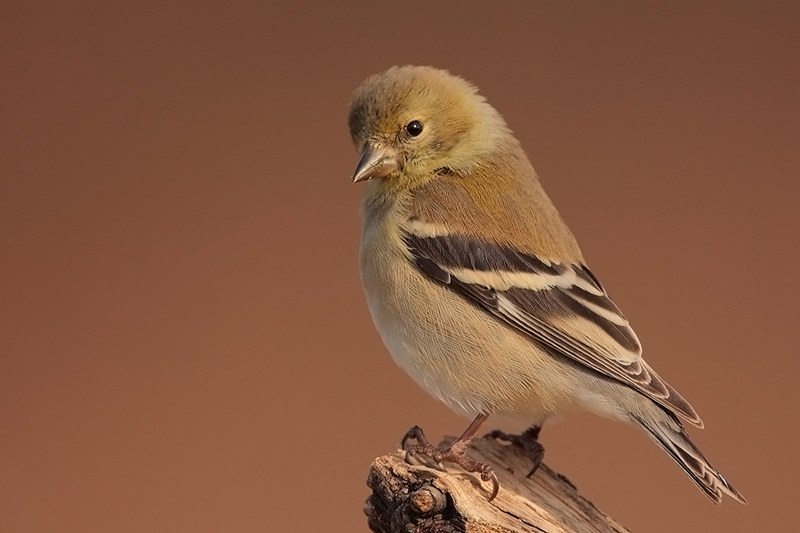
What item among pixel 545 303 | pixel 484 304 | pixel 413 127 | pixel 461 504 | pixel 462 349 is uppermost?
pixel 413 127

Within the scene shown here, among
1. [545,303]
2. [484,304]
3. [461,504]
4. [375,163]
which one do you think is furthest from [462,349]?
[375,163]

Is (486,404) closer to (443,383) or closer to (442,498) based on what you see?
(443,383)

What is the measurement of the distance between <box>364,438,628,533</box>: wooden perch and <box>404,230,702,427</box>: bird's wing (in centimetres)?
41

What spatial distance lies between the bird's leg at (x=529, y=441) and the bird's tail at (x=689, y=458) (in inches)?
19.2

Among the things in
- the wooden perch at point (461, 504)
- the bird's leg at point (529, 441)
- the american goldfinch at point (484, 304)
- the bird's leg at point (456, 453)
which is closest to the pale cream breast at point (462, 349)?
the american goldfinch at point (484, 304)

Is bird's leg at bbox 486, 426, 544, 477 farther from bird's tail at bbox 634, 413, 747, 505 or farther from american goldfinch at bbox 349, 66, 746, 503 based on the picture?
bird's tail at bbox 634, 413, 747, 505

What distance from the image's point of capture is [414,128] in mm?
2631

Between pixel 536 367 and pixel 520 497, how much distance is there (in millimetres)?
365

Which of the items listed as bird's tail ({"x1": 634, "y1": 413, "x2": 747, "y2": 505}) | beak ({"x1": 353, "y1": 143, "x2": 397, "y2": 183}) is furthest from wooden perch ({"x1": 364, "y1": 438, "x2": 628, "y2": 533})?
beak ({"x1": 353, "y1": 143, "x2": 397, "y2": 183})

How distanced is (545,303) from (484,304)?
18 centimetres

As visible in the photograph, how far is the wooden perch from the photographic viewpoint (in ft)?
6.52

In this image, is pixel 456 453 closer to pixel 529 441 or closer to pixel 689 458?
pixel 529 441

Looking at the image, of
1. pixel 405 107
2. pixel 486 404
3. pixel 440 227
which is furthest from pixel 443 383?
pixel 405 107

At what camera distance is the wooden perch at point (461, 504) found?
78.2 inches
